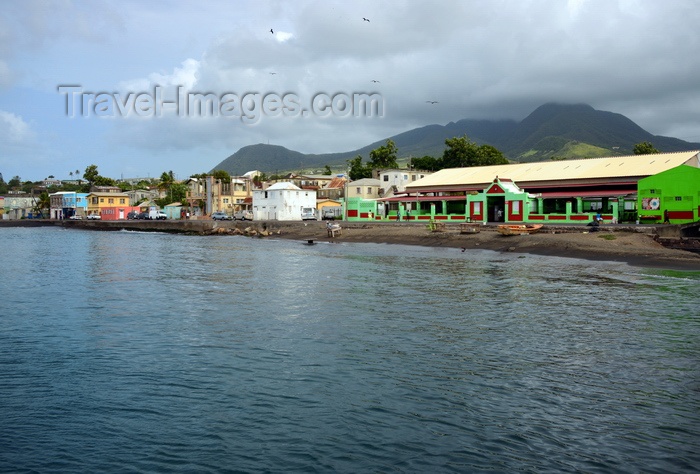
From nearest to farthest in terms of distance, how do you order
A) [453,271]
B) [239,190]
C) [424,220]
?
1. [453,271]
2. [424,220]
3. [239,190]

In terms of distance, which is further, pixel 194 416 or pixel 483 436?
pixel 194 416

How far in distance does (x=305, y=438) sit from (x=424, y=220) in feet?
234

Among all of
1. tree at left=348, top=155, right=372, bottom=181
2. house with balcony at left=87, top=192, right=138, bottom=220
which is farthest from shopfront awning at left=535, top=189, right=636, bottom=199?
house with balcony at left=87, top=192, right=138, bottom=220

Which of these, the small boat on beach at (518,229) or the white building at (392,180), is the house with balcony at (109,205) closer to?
the white building at (392,180)

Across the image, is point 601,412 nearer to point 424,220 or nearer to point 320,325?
point 320,325

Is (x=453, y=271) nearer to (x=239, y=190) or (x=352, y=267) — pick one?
(x=352, y=267)

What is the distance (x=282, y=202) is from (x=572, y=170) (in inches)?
2182

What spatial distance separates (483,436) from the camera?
1148 cm

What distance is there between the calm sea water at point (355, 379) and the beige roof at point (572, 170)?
3842 cm

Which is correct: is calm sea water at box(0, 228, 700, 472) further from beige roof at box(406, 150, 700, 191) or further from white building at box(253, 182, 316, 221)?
white building at box(253, 182, 316, 221)

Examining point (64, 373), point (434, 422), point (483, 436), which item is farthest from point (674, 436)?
point (64, 373)

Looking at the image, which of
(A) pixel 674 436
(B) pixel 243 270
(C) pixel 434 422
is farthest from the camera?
→ (B) pixel 243 270

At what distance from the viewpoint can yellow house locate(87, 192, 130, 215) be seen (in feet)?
499

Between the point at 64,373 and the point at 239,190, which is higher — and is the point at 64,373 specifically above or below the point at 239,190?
below
